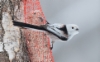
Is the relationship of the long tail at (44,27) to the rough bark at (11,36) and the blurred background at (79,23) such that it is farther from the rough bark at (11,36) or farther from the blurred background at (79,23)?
the blurred background at (79,23)

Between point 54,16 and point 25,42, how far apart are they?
0.66m

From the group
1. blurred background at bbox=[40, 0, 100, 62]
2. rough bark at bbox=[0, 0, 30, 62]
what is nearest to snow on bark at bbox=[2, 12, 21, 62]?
rough bark at bbox=[0, 0, 30, 62]

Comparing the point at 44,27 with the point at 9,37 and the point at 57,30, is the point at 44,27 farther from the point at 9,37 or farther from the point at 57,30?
the point at 9,37

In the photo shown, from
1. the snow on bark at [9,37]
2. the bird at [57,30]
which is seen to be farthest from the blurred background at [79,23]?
the snow on bark at [9,37]

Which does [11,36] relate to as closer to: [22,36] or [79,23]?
[22,36]

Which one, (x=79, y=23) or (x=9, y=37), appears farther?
(x=79, y=23)

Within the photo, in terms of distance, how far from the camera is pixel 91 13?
10.9 feet

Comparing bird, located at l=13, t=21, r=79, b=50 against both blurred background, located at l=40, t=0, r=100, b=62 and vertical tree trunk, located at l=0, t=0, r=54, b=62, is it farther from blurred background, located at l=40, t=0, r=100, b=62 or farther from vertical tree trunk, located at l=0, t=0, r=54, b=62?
blurred background, located at l=40, t=0, r=100, b=62

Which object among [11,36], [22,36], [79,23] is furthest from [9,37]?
[79,23]

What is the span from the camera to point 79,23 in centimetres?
337

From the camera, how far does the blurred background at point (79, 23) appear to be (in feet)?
10.8

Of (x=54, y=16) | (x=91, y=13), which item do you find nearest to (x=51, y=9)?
(x=54, y=16)

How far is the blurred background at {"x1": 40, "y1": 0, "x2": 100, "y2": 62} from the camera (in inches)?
129

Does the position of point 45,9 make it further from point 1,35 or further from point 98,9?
point 1,35
